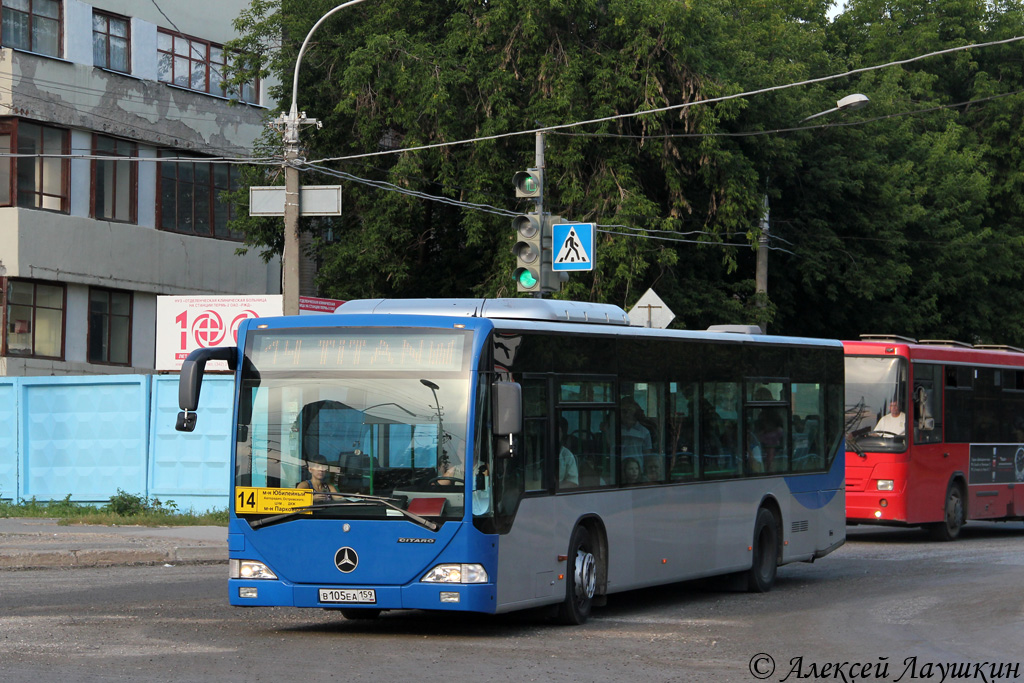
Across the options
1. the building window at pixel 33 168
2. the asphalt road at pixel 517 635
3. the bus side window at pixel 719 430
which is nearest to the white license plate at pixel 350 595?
the asphalt road at pixel 517 635

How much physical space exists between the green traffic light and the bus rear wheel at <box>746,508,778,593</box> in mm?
4870

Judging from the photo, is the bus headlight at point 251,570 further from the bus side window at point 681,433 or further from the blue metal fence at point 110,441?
the blue metal fence at point 110,441

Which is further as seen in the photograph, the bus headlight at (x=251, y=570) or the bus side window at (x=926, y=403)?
the bus side window at (x=926, y=403)

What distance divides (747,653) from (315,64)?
74.7 ft

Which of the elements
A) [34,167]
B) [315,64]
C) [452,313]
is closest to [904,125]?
[315,64]

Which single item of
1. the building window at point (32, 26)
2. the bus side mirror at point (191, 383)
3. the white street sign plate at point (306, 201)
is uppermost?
the building window at point (32, 26)

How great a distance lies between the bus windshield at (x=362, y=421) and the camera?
35.6 ft

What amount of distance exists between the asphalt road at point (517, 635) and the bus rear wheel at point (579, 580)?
192 millimetres

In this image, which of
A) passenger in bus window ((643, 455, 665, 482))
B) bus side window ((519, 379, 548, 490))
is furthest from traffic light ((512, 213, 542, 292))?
bus side window ((519, 379, 548, 490))

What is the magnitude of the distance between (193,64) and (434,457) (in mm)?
26587

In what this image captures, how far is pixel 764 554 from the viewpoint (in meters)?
15.7

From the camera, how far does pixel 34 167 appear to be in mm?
31047

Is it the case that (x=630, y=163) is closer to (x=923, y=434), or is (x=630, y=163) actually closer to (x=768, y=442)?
(x=923, y=434)

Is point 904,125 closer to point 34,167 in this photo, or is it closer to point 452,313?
point 34,167
